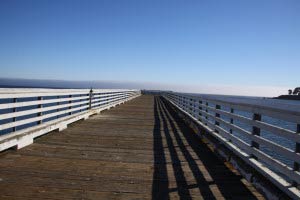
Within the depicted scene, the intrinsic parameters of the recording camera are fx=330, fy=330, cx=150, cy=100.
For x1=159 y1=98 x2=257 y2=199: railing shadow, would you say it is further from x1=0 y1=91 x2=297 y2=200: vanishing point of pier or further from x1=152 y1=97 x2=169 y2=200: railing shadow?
x1=152 y1=97 x2=169 y2=200: railing shadow

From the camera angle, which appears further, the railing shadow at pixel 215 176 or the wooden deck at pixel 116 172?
the railing shadow at pixel 215 176

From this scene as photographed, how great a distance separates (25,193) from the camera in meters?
4.39

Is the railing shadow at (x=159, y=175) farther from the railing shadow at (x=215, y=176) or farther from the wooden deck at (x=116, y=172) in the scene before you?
the railing shadow at (x=215, y=176)

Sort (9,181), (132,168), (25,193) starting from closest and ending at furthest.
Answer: (25,193) → (9,181) → (132,168)

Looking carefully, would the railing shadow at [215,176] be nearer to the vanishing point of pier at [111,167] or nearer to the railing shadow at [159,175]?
the vanishing point of pier at [111,167]

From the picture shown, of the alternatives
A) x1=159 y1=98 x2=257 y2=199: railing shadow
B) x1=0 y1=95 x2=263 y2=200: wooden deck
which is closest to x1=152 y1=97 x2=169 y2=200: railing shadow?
x1=0 y1=95 x2=263 y2=200: wooden deck

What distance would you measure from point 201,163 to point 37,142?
3985 mm

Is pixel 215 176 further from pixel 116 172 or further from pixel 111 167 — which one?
pixel 111 167

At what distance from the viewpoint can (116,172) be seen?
5.68 meters

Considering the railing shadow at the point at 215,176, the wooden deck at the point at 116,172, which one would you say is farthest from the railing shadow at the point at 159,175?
the railing shadow at the point at 215,176

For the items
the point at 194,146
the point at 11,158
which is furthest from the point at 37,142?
the point at 194,146

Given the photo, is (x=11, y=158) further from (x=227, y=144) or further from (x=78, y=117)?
(x=78, y=117)

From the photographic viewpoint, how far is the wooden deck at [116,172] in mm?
4609

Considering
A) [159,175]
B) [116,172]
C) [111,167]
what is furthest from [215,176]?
[111,167]
